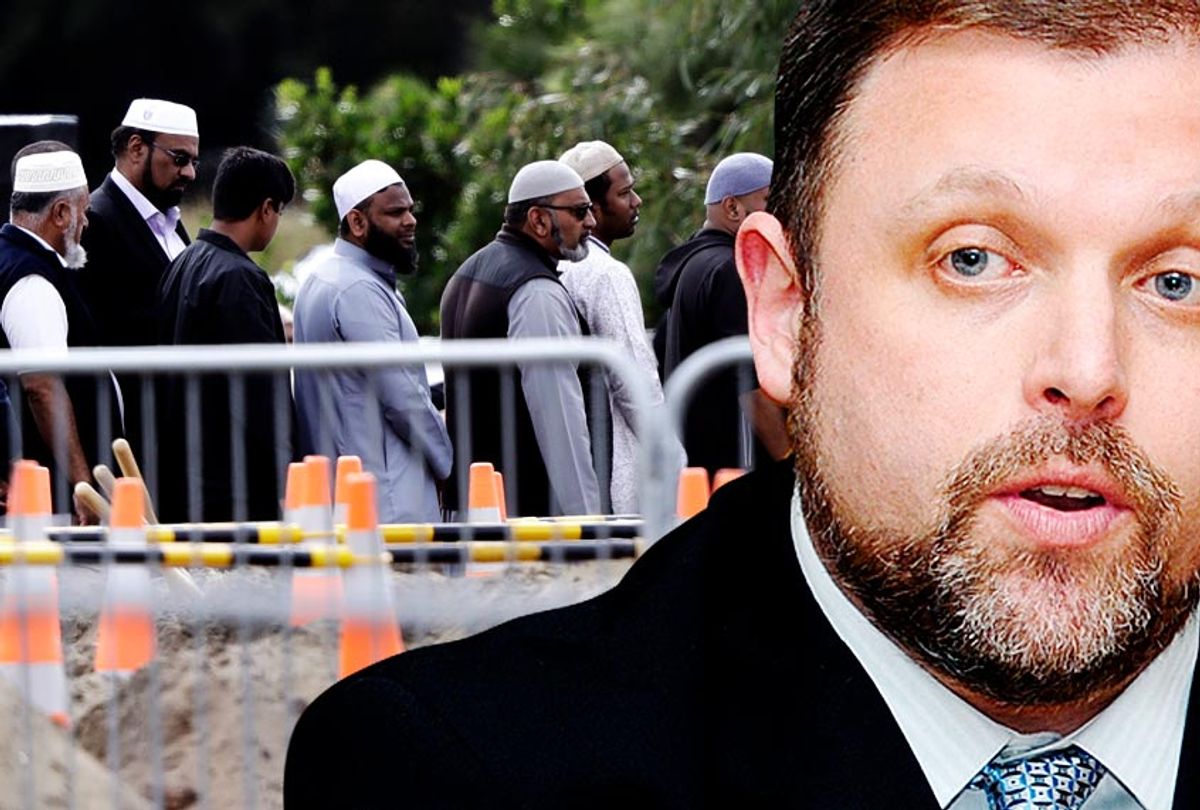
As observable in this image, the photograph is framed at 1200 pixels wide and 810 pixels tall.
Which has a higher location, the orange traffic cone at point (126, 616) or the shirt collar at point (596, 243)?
the shirt collar at point (596, 243)

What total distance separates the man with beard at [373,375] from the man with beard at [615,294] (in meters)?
0.47

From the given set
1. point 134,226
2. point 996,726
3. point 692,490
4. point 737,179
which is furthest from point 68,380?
point 996,726

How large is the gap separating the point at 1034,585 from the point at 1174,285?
0.80 feet

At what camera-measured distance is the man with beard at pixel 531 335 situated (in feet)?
20.0

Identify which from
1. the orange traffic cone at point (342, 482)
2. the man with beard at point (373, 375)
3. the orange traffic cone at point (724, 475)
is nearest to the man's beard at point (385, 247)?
the man with beard at point (373, 375)

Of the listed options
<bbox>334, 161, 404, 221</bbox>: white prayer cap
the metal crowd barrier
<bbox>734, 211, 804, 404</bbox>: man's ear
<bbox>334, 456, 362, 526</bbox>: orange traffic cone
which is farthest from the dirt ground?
<bbox>334, 161, 404, 221</bbox>: white prayer cap

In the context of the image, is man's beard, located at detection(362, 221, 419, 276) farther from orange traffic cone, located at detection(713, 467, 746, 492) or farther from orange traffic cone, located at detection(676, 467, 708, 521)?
orange traffic cone, located at detection(676, 467, 708, 521)

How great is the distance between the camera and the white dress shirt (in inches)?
316

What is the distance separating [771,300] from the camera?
199 centimetres

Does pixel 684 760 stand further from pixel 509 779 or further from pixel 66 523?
pixel 66 523

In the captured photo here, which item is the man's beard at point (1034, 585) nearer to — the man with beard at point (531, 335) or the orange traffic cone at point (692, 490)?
the orange traffic cone at point (692, 490)

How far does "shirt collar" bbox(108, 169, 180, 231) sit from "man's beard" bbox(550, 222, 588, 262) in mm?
1298

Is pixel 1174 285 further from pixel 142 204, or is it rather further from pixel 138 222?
pixel 142 204

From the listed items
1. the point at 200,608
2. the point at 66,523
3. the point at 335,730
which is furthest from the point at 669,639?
the point at 66,523
